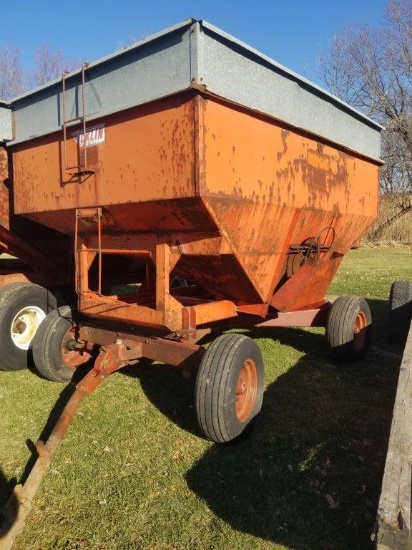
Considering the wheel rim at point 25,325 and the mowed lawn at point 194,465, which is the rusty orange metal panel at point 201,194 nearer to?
the mowed lawn at point 194,465

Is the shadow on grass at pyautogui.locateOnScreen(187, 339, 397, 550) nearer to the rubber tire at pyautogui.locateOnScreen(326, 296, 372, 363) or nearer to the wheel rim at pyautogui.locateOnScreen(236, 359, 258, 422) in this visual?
the wheel rim at pyautogui.locateOnScreen(236, 359, 258, 422)

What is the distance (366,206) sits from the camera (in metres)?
5.65

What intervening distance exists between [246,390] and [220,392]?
0.51 meters

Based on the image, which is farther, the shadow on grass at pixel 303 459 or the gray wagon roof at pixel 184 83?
the gray wagon roof at pixel 184 83

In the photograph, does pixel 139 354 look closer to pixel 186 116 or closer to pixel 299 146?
pixel 186 116

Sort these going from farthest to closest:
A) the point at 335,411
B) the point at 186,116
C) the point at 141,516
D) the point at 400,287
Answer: the point at 400,287 → the point at 335,411 → the point at 186,116 → the point at 141,516

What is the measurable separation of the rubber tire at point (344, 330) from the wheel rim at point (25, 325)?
321 centimetres

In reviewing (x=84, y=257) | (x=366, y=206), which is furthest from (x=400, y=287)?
(x=84, y=257)

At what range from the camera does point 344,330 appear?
501cm

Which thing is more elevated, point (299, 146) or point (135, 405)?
point (299, 146)

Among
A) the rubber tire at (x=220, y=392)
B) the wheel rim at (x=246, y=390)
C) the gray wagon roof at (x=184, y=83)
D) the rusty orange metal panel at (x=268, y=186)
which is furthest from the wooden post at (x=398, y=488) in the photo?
the gray wagon roof at (x=184, y=83)

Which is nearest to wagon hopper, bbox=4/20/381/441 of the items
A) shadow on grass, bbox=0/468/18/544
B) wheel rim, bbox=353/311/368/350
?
wheel rim, bbox=353/311/368/350

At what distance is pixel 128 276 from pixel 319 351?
2.70m

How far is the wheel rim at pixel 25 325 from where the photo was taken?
4930mm
